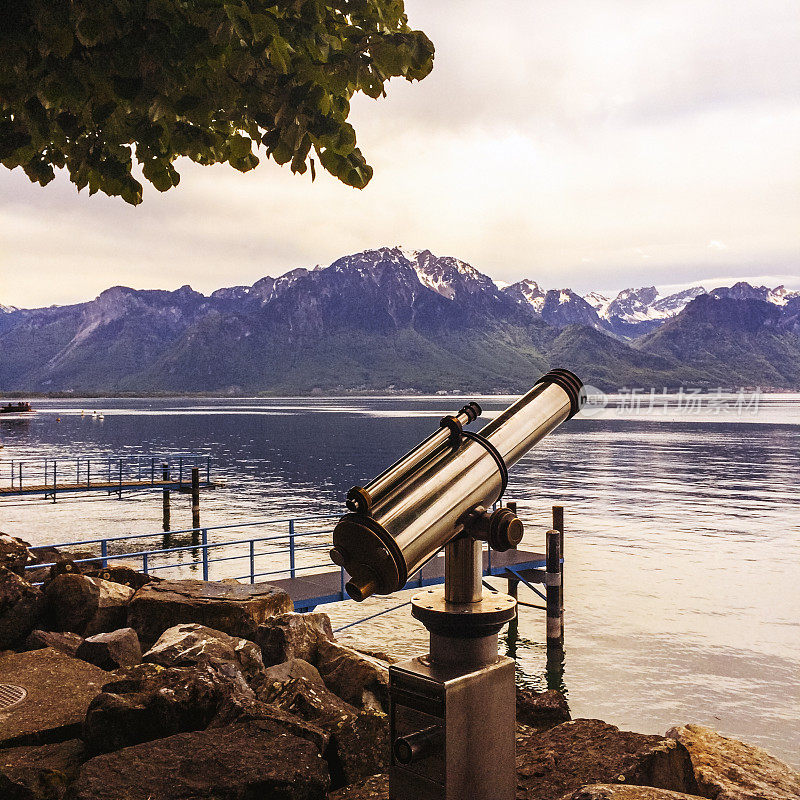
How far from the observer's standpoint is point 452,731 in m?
3.54

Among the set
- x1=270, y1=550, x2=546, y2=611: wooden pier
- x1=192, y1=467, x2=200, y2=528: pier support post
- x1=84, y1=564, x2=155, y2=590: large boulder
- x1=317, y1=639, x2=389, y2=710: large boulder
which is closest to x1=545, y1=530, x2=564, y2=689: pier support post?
x1=270, y1=550, x2=546, y2=611: wooden pier

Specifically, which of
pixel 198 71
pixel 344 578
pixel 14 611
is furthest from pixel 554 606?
pixel 198 71

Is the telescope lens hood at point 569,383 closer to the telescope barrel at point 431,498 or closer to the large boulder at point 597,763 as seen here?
the telescope barrel at point 431,498

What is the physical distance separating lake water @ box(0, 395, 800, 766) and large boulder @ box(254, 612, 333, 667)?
4.92 metres

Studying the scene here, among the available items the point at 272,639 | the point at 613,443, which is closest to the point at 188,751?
the point at 272,639

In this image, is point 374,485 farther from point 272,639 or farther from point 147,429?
point 147,429

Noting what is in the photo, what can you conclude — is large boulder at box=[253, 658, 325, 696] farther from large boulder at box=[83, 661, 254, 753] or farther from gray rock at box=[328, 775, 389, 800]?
gray rock at box=[328, 775, 389, 800]

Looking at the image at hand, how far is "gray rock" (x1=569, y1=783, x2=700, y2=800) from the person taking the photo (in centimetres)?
453

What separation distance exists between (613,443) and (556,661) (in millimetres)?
103224

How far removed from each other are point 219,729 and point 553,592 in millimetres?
18363

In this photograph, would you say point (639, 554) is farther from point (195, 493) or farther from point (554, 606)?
point (195, 493)

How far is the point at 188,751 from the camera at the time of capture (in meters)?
5.17

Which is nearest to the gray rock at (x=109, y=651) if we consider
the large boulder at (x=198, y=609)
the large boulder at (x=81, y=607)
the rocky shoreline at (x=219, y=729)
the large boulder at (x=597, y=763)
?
the rocky shoreline at (x=219, y=729)

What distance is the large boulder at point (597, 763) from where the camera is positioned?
19.4ft
